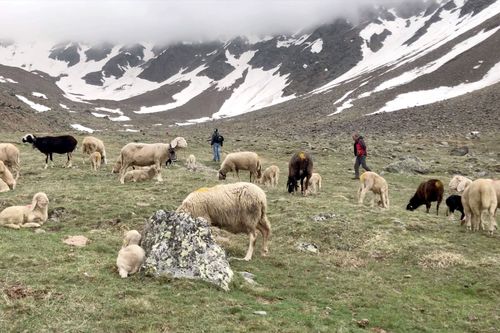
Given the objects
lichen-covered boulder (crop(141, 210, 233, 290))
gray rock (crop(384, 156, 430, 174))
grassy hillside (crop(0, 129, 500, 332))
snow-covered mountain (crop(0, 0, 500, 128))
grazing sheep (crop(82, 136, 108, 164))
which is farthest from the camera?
snow-covered mountain (crop(0, 0, 500, 128))

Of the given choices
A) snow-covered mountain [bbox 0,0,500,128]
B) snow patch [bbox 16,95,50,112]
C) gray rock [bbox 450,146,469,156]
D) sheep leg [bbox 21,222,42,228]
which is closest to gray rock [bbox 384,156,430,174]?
gray rock [bbox 450,146,469,156]

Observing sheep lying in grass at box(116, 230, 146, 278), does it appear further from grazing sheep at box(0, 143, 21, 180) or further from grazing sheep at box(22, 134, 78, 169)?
grazing sheep at box(22, 134, 78, 169)

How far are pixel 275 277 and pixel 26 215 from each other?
8.91m

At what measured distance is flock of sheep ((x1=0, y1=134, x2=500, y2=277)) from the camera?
548 inches

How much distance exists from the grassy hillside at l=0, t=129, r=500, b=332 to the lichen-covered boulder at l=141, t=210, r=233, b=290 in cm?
34

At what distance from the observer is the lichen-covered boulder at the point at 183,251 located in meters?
11.1

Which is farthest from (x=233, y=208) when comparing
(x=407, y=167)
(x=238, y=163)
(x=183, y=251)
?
(x=407, y=167)

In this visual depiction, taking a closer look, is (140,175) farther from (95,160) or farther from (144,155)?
(95,160)

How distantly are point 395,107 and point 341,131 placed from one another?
19358mm

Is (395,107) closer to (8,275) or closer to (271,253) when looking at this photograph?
(271,253)

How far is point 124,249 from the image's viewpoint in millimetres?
11852

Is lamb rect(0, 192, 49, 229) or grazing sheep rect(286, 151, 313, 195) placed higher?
grazing sheep rect(286, 151, 313, 195)

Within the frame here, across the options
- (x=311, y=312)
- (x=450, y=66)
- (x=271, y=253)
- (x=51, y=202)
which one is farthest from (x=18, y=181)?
(x=450, y=66)

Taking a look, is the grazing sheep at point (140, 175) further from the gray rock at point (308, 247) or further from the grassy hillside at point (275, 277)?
the gray rock at point (308, 247)
